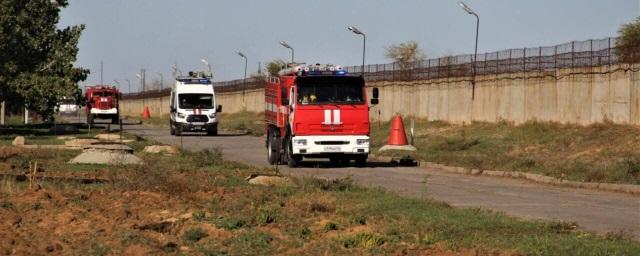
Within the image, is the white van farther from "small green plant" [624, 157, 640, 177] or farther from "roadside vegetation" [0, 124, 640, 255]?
"roadside vegetation" [0, 124, 640, 255]

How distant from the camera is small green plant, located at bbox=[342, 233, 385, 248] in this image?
41.8 feet

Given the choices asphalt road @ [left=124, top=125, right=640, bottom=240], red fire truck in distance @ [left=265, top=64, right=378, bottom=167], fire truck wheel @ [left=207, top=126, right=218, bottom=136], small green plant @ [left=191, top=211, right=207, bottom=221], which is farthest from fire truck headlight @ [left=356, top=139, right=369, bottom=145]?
fire truck wheel @ [left=207, top=126, right=218, bottom=136]

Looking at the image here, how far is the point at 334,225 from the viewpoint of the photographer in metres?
14.4

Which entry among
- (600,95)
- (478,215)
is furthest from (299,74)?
(478,215)

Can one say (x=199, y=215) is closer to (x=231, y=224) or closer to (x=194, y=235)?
(x=231, y=224)

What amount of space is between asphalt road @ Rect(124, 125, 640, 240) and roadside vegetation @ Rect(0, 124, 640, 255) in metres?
1.32

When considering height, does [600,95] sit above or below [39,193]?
Result: above

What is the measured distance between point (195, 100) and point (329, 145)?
2663 centimetres

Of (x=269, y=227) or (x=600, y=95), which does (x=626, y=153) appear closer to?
(x=600, y=95)

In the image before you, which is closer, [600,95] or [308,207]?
[308,207]

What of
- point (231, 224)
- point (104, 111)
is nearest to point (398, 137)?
point (231, 224)

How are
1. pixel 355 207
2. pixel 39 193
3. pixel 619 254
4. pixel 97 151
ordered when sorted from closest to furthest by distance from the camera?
pixel 619 254 → pixel 355 207 → pixel 39 193 → pixel 97 151

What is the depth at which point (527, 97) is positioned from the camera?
43.9 metres

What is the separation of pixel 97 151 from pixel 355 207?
14.3 metres
